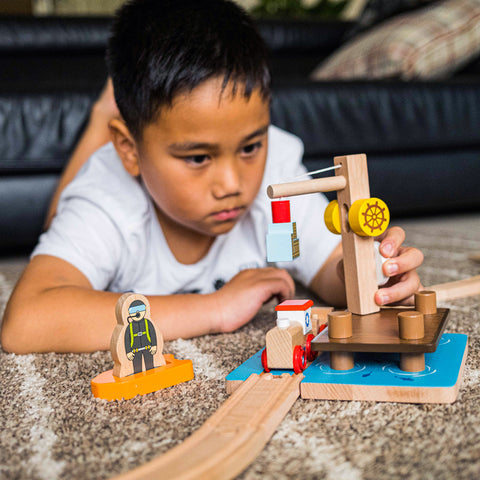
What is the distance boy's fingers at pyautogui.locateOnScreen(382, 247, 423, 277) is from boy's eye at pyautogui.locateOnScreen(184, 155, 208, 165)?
0.89 ft

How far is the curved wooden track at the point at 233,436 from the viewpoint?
1.17 ft

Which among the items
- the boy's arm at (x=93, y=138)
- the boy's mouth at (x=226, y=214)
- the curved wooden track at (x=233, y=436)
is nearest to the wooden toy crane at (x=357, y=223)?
the curved wooden track at (x=233, y=436)

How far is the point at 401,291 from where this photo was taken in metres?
0.64

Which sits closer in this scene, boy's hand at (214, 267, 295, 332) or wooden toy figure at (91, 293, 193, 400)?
wooden toy figure at (91, 293, 193, 400)

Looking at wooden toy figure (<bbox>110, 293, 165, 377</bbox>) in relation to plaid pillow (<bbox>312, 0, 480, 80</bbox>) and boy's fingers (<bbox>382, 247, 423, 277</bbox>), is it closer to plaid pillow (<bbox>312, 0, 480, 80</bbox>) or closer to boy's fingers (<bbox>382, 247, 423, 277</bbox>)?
boy's fingers (<bbox>382, 247, 423, 277</bbox>)

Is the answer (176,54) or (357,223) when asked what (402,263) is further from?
(176,54)

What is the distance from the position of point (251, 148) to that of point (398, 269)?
0.27 metres

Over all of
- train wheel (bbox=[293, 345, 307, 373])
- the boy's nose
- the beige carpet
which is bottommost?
the beige carpet

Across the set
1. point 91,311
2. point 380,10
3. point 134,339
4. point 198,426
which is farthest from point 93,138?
point 380,10

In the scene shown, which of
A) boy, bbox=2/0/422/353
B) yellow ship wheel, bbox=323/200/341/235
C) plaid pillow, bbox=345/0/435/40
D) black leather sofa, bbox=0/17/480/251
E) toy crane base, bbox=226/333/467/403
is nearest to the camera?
toy crane base, bbox=226/333/467/403

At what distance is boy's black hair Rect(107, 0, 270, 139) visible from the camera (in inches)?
29.7

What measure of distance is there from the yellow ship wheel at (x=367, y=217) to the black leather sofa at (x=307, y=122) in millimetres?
1036

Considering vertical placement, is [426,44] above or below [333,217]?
above

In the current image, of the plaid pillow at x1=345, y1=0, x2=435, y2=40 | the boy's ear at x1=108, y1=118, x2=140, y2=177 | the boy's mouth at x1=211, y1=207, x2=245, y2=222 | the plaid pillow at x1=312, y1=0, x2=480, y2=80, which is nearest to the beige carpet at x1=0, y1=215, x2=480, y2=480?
the boy's mouth at x1=211, y1=207, x2=245, y2=222
